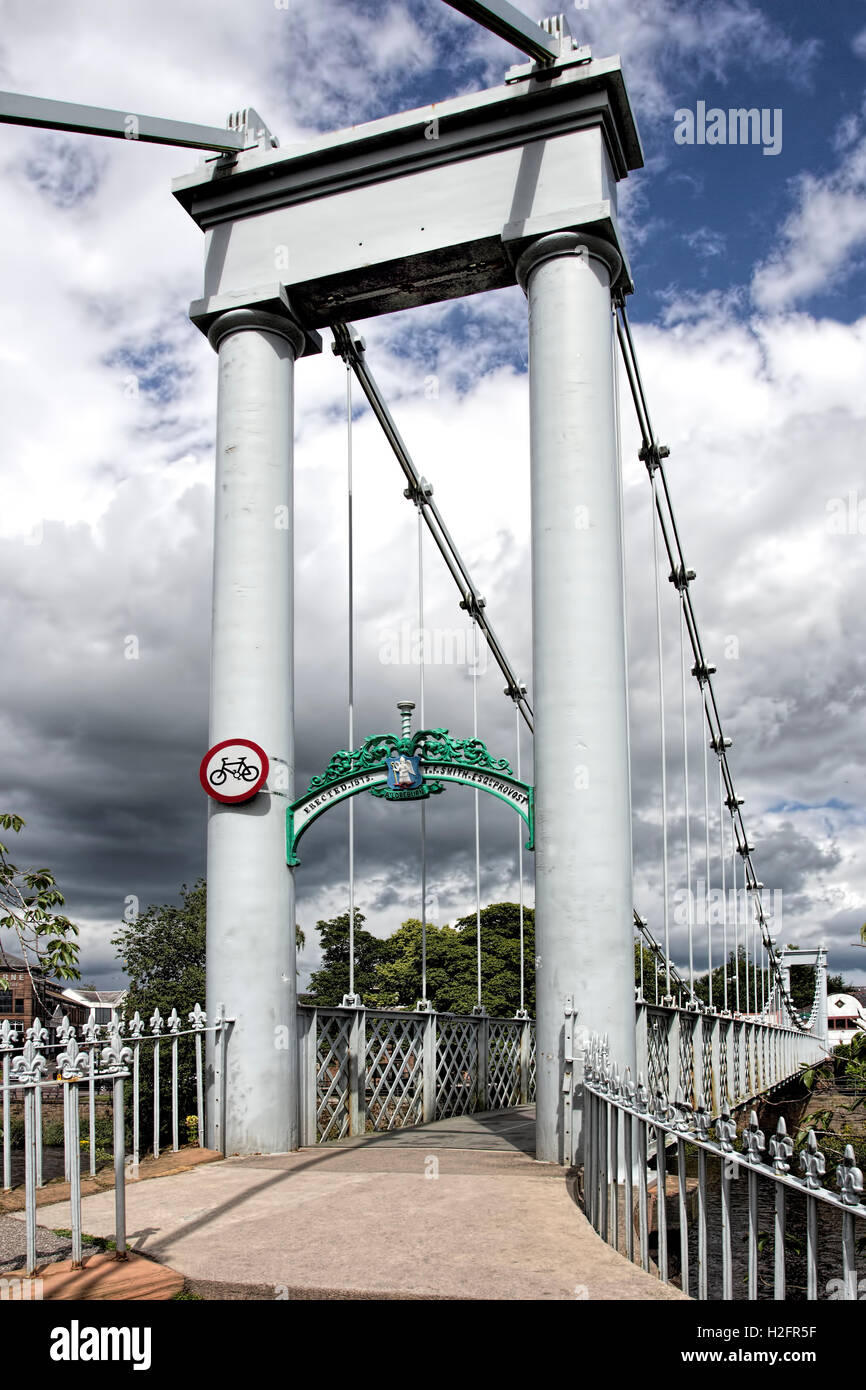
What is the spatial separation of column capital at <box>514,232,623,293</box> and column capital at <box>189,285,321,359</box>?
92.1 inches

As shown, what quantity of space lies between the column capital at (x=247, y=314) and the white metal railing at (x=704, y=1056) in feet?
23.5

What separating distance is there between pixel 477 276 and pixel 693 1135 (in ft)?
29.1

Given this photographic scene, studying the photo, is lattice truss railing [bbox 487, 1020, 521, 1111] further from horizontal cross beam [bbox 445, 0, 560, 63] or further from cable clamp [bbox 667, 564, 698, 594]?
horizontal cross beam [bbox 445, 0, 560, 63]

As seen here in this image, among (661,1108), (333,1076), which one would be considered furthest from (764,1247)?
(661,1108)

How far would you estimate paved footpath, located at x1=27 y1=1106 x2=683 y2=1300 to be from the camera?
4.82 m

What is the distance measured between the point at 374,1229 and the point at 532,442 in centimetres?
644

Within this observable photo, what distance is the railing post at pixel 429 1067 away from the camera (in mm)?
12953

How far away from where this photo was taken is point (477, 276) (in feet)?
36.8

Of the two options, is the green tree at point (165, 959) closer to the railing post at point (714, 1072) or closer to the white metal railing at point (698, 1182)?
the railing post at point (714, 1072)

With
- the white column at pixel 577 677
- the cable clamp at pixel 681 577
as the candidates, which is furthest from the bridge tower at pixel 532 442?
the cable clamp at pixel 681 577

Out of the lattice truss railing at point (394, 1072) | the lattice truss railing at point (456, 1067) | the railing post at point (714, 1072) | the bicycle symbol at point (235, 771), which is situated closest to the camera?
the bicycle symbol at point (235, 771)

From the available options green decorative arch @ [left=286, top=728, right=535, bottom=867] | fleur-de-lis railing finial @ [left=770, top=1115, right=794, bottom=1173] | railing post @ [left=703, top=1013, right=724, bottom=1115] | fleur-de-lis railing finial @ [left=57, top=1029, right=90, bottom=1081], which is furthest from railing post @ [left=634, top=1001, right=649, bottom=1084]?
railing post @ [left=703, top=1013, right=724, bottom=1115]
